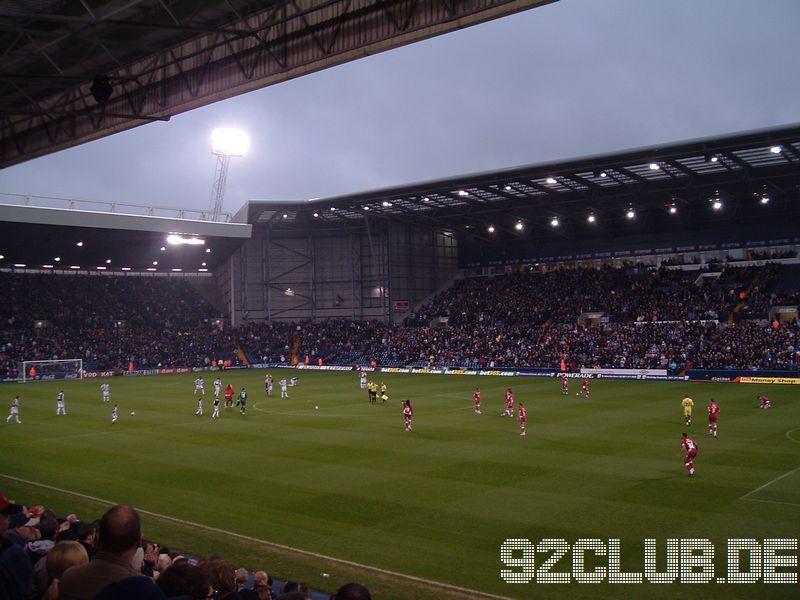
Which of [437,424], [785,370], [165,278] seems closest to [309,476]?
[437,424]

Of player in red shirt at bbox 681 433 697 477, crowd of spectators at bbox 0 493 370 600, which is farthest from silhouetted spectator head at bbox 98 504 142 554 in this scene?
player in red shirt at bbox 681 433 697 477

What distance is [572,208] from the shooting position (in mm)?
67938

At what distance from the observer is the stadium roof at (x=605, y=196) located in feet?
159

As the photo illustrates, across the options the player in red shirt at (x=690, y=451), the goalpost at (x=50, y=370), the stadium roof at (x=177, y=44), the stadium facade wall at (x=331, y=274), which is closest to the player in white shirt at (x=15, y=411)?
the stadium roof at (x=177, y=44)

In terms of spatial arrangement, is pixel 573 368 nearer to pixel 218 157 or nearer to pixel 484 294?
pixel 484 294

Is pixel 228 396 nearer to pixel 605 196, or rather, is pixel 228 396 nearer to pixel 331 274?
pixel 605 196

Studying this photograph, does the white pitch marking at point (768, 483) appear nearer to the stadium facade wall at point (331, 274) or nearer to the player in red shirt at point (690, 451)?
the player in red shirt at point (690, 451)

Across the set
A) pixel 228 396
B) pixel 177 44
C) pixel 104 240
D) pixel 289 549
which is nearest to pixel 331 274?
pixel 104 240

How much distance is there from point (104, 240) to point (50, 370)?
45.5 ft

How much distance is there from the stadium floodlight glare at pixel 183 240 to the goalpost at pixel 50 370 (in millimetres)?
15288

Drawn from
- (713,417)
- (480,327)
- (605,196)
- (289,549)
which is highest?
(605,196)

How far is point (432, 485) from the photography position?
2045 centimetres

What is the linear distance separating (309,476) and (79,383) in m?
46.7

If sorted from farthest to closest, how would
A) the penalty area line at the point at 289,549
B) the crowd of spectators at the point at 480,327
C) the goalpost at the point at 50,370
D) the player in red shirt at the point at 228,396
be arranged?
1. the goalpost at the point at 50,370
2. the crowd of spectators at the point at 480,327
3. the player in red shirt at the point at 228,396
4. the penalty area line at the point at 289,549
